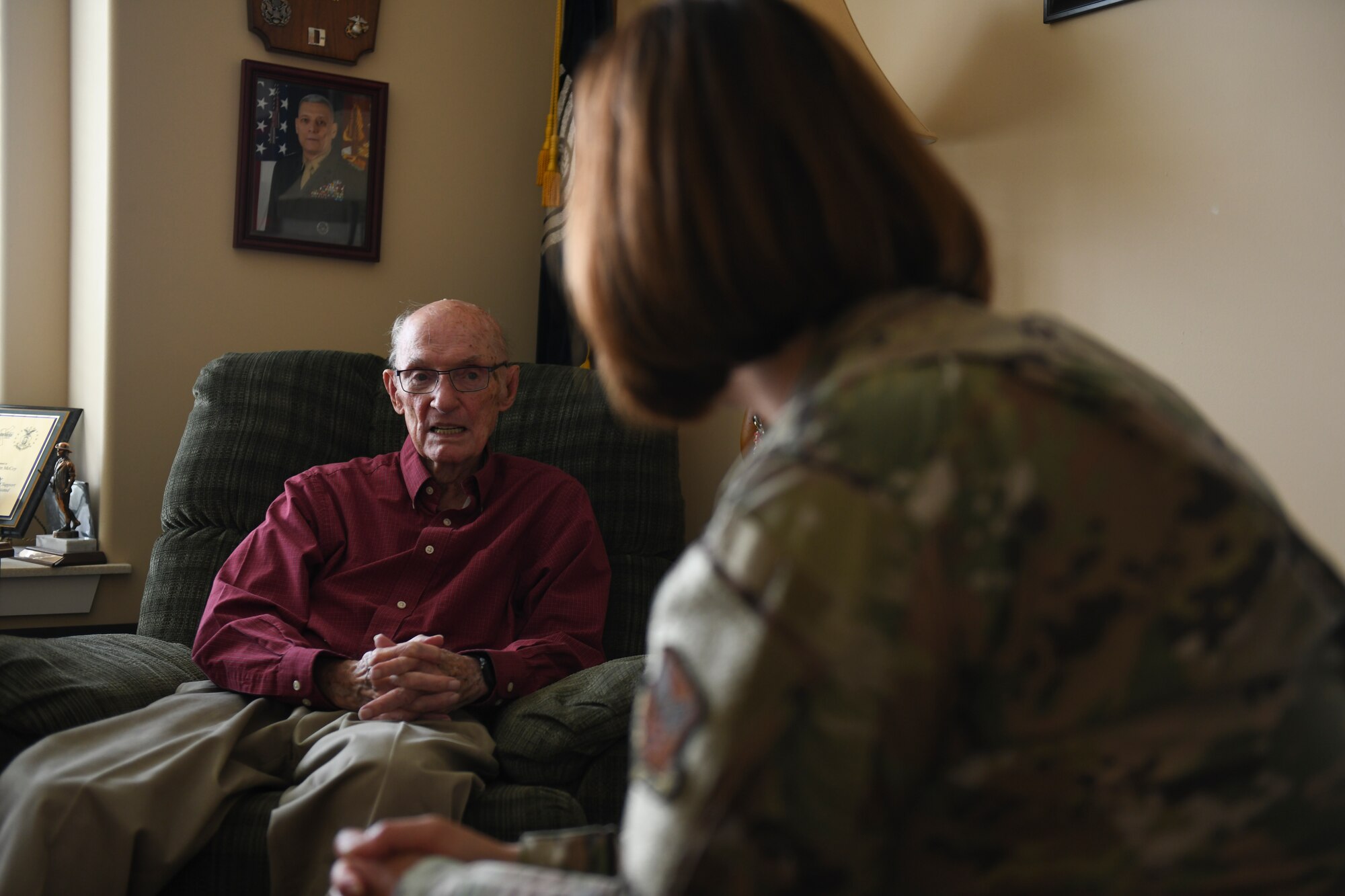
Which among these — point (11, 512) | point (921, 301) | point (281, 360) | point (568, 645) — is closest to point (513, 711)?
point (568, 645)

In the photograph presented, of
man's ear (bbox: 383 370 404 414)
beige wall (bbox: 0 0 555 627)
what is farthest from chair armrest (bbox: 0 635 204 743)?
beige wall (bbox: 0 0 555 627)

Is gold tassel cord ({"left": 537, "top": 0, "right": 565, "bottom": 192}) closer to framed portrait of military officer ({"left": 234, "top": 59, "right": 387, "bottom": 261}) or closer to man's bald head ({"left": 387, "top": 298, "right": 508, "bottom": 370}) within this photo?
framed portrait of military officer ({"left": 234, "top": 59, "right": 387, "bottom": 261})

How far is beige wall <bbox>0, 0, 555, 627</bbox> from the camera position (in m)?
2.58

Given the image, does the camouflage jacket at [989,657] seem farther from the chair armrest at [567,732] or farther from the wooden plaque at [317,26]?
the wooden plaque at [317,26]

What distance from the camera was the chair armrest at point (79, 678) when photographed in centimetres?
150

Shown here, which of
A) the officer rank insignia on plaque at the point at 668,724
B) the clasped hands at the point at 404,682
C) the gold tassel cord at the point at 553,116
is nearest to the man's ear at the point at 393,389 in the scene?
the clasped hands at the point at 404,682

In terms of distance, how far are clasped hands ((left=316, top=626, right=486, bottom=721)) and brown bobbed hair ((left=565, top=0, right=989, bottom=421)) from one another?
1.06 m

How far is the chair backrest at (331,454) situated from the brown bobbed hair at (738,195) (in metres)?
1.53

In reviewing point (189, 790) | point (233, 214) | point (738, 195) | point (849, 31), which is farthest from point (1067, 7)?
point (233, 214)

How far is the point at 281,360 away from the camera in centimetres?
234

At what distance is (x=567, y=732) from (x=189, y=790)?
0.51 metres

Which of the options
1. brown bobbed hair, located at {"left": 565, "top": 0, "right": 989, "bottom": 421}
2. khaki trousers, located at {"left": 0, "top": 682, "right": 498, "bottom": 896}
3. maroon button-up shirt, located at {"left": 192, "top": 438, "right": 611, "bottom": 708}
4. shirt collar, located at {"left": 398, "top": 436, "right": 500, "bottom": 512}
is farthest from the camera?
shirt collar, located at {"left": 398, "top": 436, "right": 500, "bottom": 512}

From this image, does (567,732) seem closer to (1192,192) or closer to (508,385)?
(508,385)

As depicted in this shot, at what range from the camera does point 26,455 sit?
257 cm
